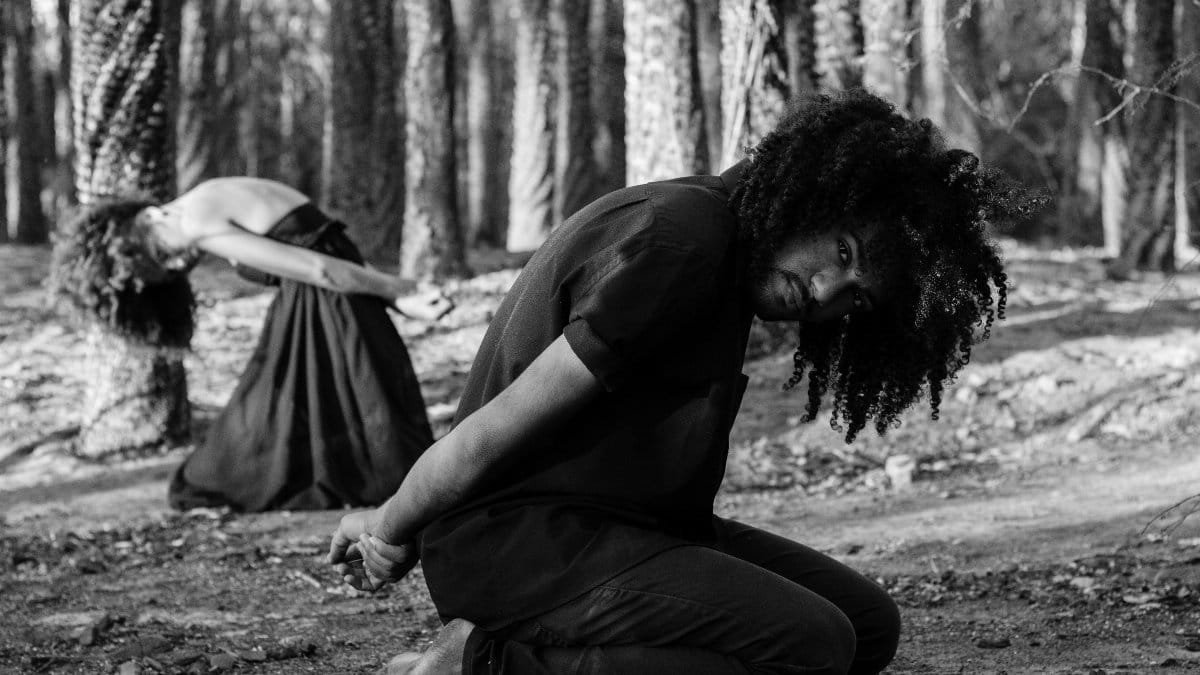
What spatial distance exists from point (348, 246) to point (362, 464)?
43.0 inches

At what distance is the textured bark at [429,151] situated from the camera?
12258mm

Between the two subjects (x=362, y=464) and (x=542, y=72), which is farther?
(x=542, y=72)

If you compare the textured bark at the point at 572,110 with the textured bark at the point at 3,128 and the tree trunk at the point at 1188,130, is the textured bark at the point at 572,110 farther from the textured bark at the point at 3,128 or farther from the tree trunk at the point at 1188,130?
the textured bark at the point at 3,128

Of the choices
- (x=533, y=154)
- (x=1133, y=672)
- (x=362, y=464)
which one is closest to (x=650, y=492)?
(x=1133, y=672)

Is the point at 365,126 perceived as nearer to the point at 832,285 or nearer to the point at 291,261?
the point at 291,261

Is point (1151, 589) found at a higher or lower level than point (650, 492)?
lower

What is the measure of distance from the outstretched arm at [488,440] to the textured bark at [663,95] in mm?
6185

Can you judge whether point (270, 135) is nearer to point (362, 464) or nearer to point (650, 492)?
point (362, 464)

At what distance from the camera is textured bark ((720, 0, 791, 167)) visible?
9.04 metres

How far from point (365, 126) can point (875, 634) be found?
13.3 m

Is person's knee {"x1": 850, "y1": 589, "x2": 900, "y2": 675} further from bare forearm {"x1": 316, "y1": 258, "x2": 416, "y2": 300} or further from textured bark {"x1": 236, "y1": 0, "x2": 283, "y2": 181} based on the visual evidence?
textured bark {"x1": 236, "y1": 0, "x2": 283, "y2": 181}

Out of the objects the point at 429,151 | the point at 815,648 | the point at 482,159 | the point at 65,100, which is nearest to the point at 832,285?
the point at 815,648

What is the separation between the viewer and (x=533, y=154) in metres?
16.2

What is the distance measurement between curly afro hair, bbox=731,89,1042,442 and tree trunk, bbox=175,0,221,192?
12745 mm
